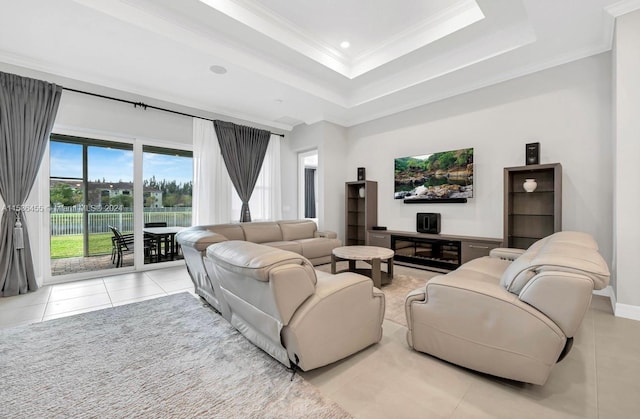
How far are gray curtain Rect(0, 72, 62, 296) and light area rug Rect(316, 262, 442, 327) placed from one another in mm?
3970

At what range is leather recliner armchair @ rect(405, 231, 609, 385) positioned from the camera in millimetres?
1432

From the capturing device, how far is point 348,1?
3.09 meters

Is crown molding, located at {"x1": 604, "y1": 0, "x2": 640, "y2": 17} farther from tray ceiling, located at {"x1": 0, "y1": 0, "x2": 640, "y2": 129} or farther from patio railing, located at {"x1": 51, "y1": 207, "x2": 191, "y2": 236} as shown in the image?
patio railing, located at {"x1": 51, "y1": 207, "x2": 191, "y2": 236}

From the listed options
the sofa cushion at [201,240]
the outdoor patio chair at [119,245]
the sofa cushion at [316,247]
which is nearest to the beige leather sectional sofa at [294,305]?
the sofa cushion at [201,240]

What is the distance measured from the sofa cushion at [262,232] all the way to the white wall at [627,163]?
4.38m

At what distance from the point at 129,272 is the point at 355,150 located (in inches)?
191

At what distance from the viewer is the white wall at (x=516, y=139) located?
336 cm

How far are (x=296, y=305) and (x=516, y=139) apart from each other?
161 inches

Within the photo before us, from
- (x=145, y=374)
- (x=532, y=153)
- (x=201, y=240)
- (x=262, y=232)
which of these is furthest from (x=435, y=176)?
(x=145, y=374)

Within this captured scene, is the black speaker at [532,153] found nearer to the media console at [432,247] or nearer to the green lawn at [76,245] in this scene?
the media console at [432,247]

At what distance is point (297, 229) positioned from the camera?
17.3 ft

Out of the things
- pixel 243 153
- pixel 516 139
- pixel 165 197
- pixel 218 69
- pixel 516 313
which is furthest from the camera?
pixel 243 153

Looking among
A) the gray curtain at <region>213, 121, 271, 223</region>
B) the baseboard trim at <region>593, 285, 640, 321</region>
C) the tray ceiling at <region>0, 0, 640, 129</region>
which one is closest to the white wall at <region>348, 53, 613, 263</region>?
the tray ceiling at <region>0, 0, 640, 129</region>

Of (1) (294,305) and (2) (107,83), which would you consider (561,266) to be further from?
(2) (107,83)
